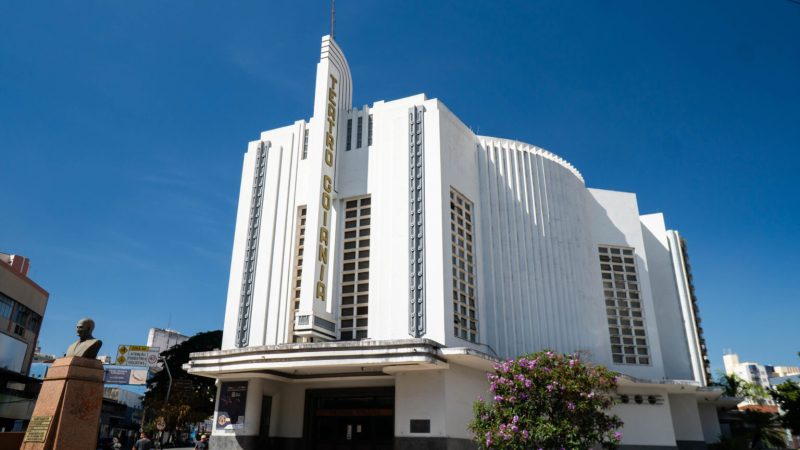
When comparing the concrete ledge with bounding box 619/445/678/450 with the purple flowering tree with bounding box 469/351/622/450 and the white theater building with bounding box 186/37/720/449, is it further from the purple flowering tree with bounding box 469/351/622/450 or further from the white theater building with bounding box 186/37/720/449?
the purple flowering tree with bounding box 469/351/622/450

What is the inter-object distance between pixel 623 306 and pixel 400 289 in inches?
616

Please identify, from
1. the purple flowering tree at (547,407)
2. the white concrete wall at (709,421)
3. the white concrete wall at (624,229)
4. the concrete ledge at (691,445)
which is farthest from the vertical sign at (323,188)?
the white concrete wall at (709,421)

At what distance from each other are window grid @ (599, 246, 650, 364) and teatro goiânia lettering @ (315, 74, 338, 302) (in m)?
16.5

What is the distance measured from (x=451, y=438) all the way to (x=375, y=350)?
4057 mm

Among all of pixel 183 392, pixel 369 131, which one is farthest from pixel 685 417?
pixel 183 392

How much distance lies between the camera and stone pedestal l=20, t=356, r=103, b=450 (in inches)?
495

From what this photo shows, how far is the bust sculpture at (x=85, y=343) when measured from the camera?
1367 cm

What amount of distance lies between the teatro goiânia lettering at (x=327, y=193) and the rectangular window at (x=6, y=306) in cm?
2972

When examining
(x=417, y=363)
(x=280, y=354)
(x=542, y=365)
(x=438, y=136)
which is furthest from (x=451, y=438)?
(x=438, y=136)

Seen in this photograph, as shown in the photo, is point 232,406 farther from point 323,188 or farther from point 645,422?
point 645,422

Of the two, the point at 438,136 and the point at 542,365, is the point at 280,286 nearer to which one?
the point at 438,136

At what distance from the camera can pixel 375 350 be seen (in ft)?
62.2

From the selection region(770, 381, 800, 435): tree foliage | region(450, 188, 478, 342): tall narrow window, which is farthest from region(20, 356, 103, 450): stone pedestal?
region(770, 381, 800, 435): tree foliage

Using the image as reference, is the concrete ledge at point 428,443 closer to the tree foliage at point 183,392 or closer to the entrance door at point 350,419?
the entrance door at point 350,419
